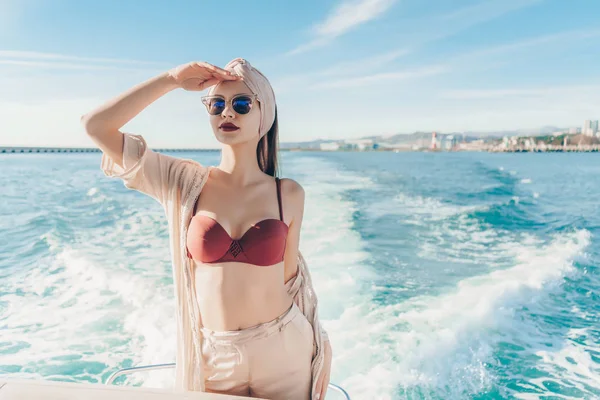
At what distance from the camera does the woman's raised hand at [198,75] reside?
167cm

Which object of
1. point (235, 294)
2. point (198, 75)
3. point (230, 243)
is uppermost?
point (198, 75)

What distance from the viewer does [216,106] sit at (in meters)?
1.81

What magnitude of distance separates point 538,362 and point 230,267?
4.53m

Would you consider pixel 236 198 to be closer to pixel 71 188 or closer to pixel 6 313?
pixel 6 313

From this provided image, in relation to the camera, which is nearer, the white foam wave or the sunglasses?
the sunglasses

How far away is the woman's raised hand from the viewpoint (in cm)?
167

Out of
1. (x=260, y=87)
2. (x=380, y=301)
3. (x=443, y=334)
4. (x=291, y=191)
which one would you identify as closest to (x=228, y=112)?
Result: (x=260, y=87)

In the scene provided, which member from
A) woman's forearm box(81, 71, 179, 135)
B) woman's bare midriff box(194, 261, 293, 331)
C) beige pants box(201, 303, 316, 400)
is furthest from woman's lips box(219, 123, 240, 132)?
beige pants box(201, 303, 316, 400)

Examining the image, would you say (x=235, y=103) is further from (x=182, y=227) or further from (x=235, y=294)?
(x=235, y=294)

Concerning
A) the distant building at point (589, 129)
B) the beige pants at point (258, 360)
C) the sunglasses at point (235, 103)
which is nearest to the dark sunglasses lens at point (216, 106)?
the sunglasses at point (235, 103)

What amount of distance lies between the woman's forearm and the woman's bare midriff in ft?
1.90

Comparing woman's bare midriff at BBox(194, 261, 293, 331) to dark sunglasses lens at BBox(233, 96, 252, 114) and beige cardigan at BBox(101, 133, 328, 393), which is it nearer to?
beige cardigan at BBox(101, 133, 328, 393)

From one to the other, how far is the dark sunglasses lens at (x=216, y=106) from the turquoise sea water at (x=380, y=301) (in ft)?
10.3

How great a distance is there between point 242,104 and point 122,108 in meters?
0.42
